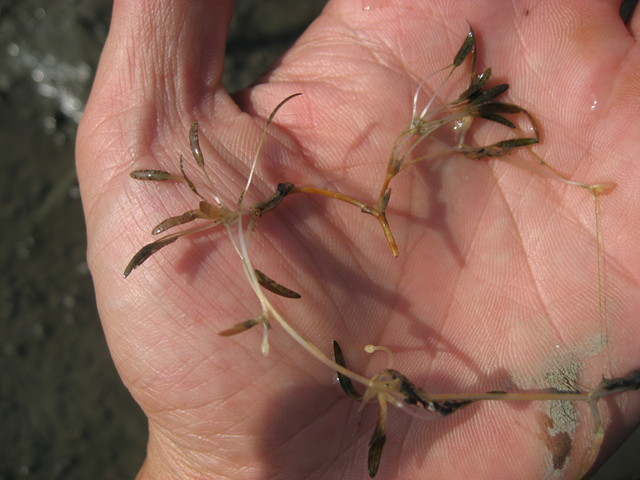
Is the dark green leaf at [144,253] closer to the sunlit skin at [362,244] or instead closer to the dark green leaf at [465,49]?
the sunlit skin at [362,244]

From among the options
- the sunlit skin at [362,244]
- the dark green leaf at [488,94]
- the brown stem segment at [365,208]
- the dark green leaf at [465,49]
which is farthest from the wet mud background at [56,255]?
the brown stem segment at [365,208]

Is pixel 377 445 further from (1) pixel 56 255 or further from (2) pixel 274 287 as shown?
(1) pixel 56 255

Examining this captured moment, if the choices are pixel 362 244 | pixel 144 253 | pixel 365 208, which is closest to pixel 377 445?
pixel 362 244

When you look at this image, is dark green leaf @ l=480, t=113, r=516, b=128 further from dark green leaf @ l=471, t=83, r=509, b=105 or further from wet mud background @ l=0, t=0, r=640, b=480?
wet mud background @ l=0, t=0, r=640, b=480

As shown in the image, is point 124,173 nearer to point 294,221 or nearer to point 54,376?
point 294,221

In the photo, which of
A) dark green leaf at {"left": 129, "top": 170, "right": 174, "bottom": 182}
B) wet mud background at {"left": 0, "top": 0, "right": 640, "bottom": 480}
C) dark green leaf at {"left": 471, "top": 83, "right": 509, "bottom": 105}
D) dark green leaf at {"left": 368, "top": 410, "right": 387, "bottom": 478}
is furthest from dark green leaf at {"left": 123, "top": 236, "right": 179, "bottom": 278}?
wet mud background at {"left": 0, "top": 0, "right": 640, "bottom": 480}
